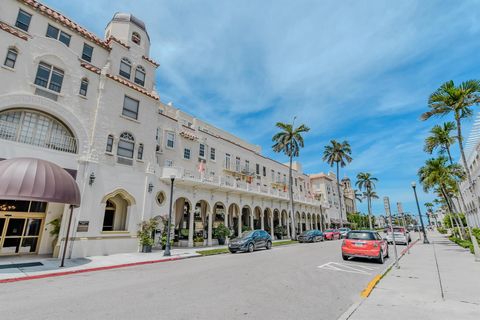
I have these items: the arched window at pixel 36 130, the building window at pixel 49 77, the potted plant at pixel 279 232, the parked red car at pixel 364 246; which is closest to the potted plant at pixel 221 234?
the potted plant at pixel 279 232

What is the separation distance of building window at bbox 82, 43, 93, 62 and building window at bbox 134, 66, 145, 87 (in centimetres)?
378

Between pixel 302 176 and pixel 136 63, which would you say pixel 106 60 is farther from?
pixel 302 176

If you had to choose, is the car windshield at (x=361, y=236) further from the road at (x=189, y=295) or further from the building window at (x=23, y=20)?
the building window at (x=23, y=20)

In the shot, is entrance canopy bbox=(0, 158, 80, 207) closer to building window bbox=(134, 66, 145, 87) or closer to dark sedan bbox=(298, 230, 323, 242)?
building window bbox=(134, 66, 145, 87)

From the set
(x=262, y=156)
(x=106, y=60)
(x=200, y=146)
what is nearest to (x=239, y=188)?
(x=200, y=146)

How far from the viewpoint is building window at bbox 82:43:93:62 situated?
1847cm

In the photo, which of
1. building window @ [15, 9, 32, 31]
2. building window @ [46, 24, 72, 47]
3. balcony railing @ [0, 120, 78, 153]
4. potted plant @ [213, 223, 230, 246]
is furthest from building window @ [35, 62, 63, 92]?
potted plant @ [213, 223, 230, 246]

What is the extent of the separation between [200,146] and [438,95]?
23035 mm

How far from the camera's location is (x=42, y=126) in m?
15.4

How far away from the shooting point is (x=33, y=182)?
1130 cm

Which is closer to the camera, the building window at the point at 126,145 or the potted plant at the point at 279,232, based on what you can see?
the building window at the point at 126,145

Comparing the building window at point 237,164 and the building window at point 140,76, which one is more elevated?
the building window at point 140,76

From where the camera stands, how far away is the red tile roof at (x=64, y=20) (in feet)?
52.3

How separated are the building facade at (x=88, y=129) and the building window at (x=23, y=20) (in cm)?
6
